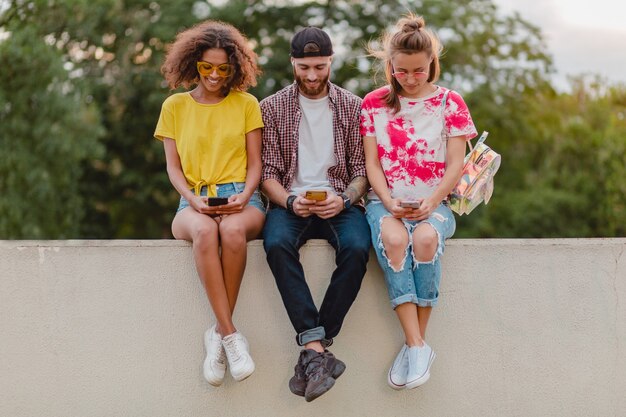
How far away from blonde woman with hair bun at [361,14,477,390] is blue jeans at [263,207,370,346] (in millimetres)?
133

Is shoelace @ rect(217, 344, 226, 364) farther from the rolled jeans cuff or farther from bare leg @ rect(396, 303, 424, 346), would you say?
bare leg @ rect(396, 303, 424, 346)

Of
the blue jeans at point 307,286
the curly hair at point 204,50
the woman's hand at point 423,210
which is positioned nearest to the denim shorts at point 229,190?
the blue jeans at point 307,286

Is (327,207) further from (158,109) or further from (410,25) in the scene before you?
(158,109)

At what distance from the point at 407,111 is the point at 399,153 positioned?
22 centimetres

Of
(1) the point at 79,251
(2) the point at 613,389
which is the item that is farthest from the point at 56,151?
(2) the point at 613,389

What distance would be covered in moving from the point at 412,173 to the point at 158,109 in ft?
46.4

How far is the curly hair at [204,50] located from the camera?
13.9ft

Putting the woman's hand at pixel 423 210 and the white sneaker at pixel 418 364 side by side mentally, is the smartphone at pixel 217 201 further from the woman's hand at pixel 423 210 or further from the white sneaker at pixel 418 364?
the white sneaker at pixel 418 364

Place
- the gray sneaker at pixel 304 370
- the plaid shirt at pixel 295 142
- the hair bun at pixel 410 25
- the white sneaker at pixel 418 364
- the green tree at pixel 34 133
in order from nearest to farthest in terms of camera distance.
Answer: the gray sneaker at pixel 304 370 → the white sneaker at pixel 418 364 → the hair bun at pixel 410 25 → the plaid shirt at pixel 295 142 → the green tree at pixel 34 133

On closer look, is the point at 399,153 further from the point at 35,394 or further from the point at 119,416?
the point at 35,394

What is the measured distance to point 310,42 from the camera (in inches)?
161

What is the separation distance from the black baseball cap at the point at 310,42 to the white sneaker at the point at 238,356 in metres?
1.39

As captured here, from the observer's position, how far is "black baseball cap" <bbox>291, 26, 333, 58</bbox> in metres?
4.09

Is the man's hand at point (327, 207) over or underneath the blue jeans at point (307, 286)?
over
